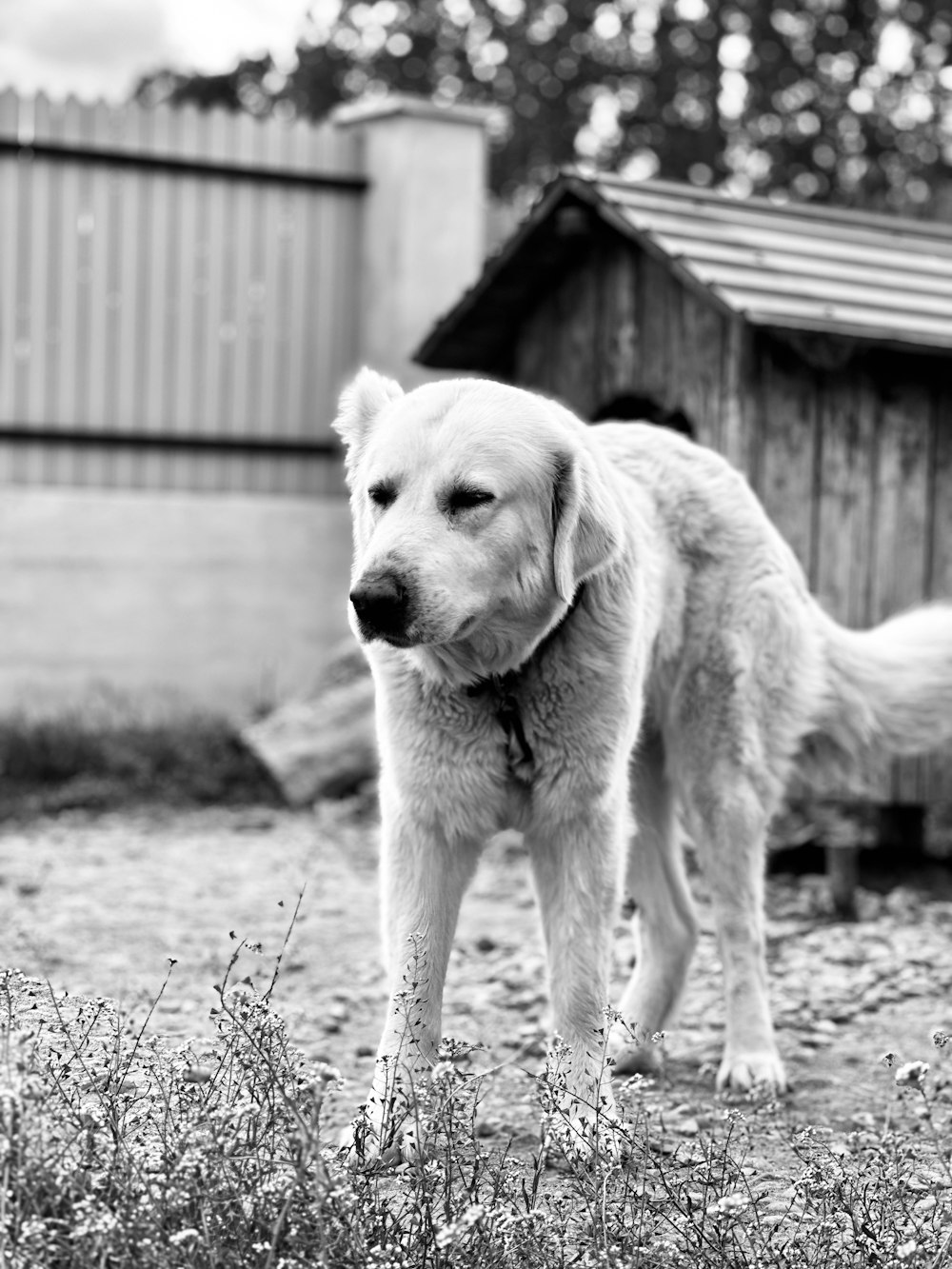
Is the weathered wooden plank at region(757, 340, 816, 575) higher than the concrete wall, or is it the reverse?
the weathered wooden plank at region(757, 340, 816, 575)

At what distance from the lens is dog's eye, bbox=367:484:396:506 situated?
342 cm

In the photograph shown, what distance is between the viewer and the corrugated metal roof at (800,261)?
641cm

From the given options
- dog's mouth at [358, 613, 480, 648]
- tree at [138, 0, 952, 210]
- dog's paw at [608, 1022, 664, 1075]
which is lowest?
dog's paw at [608, 1022, 664, 1075]

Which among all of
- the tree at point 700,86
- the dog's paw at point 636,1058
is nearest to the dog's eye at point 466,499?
the dog's paw at point 636,1058

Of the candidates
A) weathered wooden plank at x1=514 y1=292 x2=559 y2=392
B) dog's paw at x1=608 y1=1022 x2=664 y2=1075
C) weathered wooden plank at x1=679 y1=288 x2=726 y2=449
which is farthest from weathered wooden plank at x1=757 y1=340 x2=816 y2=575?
dog's paw at x1=608 y1=1022 x2=664 y2=1075

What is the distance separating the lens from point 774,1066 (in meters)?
4.47

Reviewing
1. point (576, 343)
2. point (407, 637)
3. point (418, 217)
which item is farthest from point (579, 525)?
point (418, 217)

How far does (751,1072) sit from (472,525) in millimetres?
1914

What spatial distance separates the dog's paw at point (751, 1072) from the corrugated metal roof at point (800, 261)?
9.33 ft

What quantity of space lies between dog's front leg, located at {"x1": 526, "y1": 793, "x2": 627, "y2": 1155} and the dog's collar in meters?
0.15

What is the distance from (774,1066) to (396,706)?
1641 mm

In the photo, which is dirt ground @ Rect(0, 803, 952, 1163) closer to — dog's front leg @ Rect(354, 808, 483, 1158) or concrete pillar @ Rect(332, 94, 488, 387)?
dog's front leg @ Rect(354, 808, 483, 1158)

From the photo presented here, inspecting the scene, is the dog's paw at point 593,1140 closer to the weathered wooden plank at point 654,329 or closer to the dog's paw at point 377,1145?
the dog's paw at point 377,1145

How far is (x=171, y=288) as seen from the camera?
34.4 feet
